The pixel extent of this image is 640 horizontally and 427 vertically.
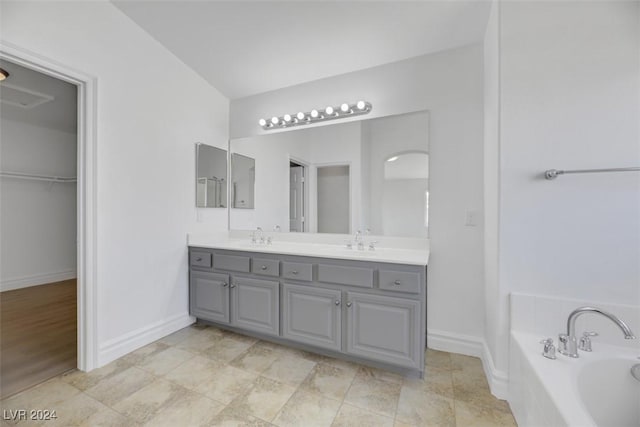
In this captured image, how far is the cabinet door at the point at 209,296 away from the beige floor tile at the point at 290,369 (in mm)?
635

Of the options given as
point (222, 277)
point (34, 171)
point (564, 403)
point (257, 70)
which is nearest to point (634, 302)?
point (564, 403)

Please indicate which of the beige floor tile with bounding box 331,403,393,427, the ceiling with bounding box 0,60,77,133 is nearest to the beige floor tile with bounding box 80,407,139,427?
the beige floor tile with bounding box 331,403,393,427

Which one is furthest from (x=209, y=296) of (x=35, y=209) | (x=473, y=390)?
(x=35, y=209)

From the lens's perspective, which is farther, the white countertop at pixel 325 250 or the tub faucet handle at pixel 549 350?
the white countertop at pixel 325 250

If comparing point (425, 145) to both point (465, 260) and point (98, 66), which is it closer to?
point (465, 260)

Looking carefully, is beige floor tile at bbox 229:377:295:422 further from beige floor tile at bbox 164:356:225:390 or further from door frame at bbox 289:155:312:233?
door frame at bbox 289:155:312:233

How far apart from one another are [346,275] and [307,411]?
792 mm

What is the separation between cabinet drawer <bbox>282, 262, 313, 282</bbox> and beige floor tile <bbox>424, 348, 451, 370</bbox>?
1044 mm

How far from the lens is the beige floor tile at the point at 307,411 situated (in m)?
1.39

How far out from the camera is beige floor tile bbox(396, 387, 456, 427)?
1.39 metres

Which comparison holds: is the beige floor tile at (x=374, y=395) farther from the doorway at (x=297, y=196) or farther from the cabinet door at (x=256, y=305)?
the doorway at (x=297, y=196)

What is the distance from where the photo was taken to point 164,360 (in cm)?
195

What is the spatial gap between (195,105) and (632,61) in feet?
9.92

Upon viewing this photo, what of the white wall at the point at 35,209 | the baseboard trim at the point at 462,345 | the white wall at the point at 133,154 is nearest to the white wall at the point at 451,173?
the baseboard trim at the point at 462,345
